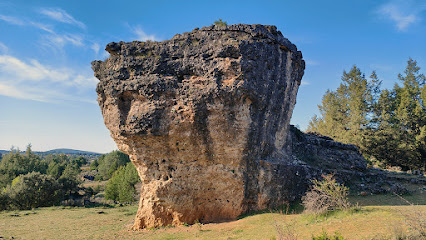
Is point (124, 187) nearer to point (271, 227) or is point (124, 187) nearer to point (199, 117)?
point (199, 117)

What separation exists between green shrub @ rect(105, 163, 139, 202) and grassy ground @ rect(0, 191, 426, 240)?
590 inches

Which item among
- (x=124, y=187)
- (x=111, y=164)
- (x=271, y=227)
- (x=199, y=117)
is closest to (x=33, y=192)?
(x=124, y=187)

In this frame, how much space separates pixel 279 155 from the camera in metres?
13.1

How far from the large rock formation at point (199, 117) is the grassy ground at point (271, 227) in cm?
95

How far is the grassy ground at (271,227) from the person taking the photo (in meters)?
7.80

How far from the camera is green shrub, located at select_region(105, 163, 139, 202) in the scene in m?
→ 30.5

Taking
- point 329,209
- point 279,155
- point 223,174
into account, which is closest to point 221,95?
point 223,174

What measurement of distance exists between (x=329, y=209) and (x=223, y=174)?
174 inches

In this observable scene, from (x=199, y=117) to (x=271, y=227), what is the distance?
5.07 m

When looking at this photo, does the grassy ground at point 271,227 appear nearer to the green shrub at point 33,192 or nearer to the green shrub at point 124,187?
the green shrub at point 33,192

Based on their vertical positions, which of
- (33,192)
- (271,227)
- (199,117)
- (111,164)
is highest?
(199,117)

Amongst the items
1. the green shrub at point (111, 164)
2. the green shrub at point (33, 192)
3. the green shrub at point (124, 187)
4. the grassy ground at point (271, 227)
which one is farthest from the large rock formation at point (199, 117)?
the green shrub at point (111, 164)

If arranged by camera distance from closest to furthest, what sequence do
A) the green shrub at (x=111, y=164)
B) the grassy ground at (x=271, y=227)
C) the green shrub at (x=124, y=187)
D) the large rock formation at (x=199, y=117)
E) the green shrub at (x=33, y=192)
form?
the grassy ground at (x=271, y=227) < the large rock formation at (x=199, y=117) < the green shrub at (x=33, y=192) < the green shrub at (x=124, y=187) < the green shrub at (x=111, y=164)

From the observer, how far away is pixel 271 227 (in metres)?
9.55
